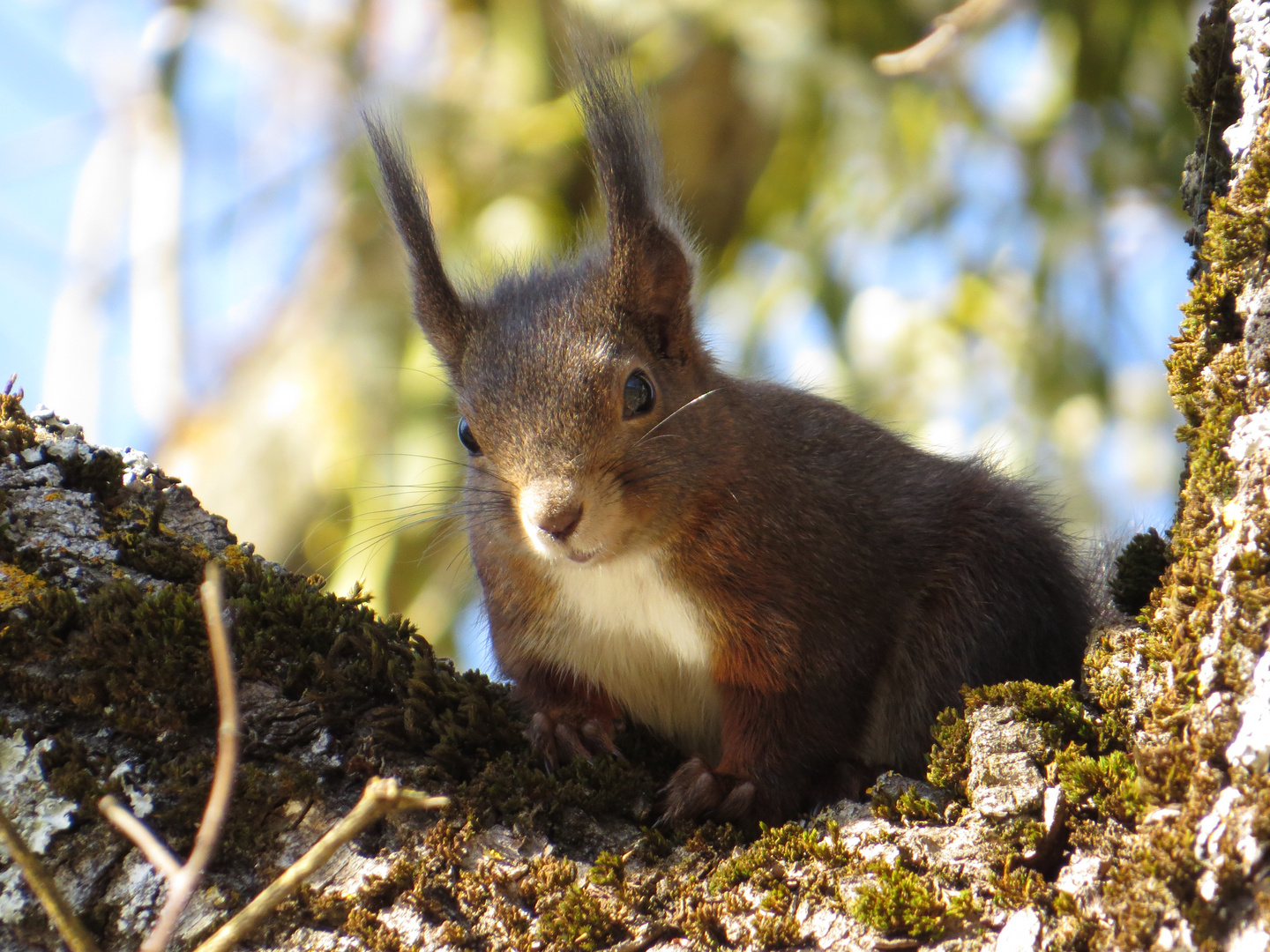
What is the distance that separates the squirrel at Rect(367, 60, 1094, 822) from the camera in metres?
3.07

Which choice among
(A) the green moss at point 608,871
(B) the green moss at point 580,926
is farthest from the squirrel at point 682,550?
(B) the green moss at point 580,926

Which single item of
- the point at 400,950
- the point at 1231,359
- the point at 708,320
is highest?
the point at 708,320

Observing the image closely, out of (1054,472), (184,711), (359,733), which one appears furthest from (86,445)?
(1054,472)

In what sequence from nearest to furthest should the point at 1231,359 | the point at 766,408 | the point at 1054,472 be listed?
the point at 1231,359 < the point at 766,408 < the point at 1054,472

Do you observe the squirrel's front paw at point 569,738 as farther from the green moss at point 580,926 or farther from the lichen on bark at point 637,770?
the green moss at point 580,926

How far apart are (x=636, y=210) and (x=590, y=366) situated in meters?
0.48

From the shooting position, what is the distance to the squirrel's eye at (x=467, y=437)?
3.37m

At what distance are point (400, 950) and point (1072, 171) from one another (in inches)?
198

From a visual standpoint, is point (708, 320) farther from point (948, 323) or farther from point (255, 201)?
point (255, 201)

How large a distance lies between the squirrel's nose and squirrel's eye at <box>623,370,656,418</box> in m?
0.40

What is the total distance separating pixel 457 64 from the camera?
6758 mm

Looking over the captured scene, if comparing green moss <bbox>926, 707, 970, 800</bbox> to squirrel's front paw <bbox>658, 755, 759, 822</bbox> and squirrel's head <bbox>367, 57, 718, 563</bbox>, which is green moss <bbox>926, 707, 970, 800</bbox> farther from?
squirrel's head <bbox>367, 57, 718, 563</bbox>

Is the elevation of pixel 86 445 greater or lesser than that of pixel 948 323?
lesser

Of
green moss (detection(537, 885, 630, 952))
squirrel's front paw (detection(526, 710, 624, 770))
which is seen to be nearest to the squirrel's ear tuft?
squirrel's front paw (detection(526, 710, 624, 770))
